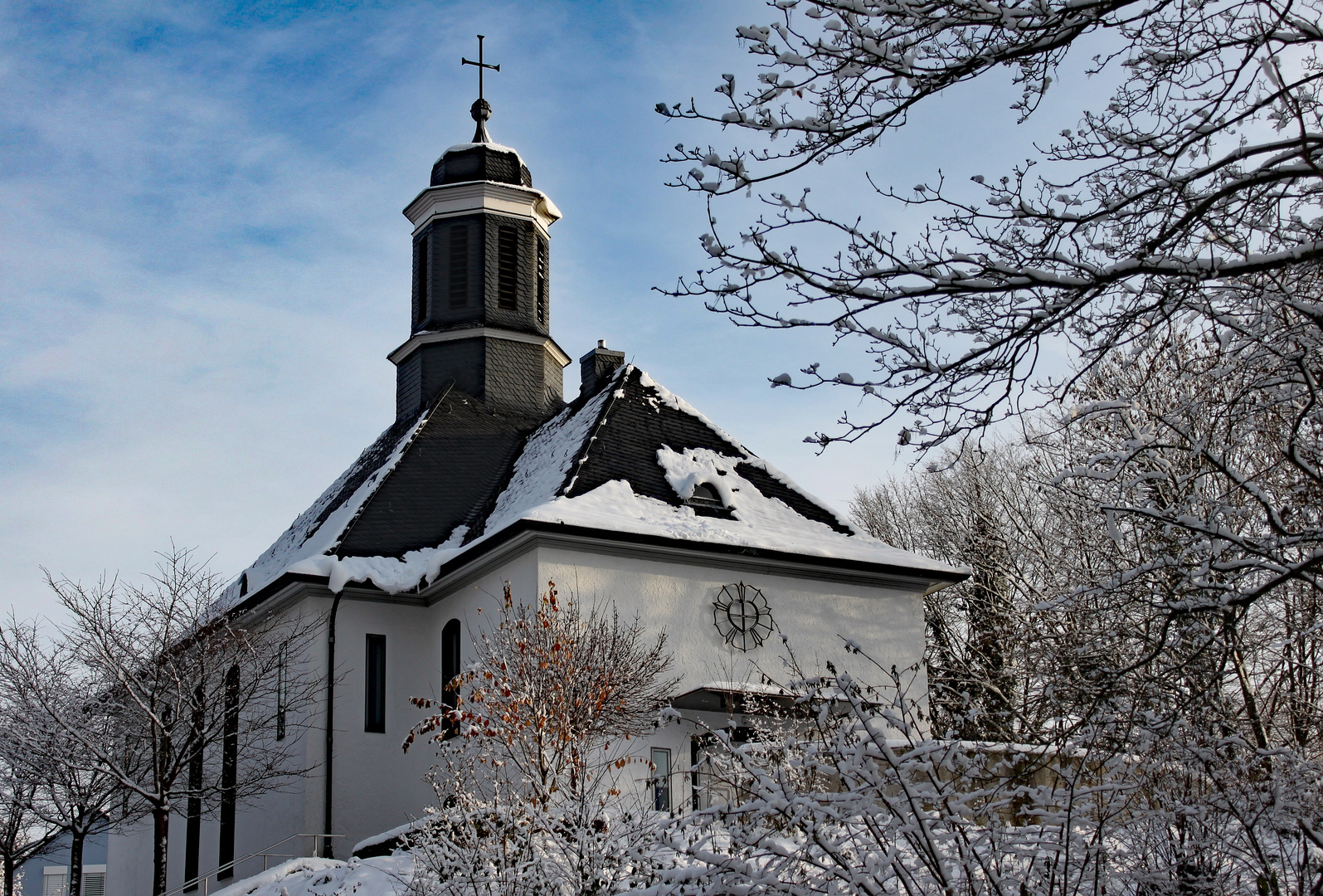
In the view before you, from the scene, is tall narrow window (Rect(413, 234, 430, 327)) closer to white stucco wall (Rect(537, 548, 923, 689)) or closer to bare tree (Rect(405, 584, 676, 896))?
bare tree (Rect(405, 584, 676, 896))

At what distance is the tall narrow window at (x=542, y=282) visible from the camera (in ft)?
80.4

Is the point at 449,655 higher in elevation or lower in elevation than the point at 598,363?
lower

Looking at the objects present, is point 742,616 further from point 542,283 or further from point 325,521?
point 542,283

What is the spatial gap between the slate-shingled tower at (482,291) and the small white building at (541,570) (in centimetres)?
79

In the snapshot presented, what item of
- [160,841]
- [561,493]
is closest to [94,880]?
[160,841]

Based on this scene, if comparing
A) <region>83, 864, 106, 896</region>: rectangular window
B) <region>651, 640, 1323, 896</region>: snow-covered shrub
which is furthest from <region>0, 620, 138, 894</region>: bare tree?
<region>83, 864, 106, 896</region>: rectangular window

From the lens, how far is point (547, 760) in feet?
35.5

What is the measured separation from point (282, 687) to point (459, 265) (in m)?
8.99

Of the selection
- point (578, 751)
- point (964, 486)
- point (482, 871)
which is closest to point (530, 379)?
point (964, 486)

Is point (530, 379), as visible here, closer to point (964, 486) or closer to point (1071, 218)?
point (964, 486)

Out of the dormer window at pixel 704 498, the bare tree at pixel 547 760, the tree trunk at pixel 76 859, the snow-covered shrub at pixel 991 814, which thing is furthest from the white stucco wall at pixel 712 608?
the tree trunk at pixel 76 859

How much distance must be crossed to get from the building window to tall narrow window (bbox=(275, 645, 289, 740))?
112ft

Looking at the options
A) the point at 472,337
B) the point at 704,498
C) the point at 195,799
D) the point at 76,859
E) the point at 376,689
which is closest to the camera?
the point at 704,498

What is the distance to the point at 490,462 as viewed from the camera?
69.7 ft
